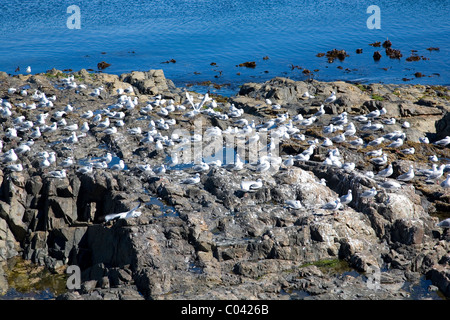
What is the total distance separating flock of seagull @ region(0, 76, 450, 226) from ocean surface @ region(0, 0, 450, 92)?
40.2 ft

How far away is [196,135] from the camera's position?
→ 2208 cm

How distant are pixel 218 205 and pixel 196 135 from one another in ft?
19.4

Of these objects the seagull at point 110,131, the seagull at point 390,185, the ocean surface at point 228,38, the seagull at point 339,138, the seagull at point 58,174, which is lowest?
the seagull at point 390,185

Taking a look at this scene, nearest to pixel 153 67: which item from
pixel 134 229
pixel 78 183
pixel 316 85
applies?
pixel 316 85

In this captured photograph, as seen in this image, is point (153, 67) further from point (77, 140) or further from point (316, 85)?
point (77, 140)

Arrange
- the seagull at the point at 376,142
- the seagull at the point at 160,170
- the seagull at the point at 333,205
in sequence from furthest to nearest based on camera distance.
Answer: the seagull at the point at 376,142 < the seagull at the point at 160,170 < the seagull at the point at 333,205

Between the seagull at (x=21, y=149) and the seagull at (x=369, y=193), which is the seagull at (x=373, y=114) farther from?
the seagull at (x=21, y=149)

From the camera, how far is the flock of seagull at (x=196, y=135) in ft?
61.8

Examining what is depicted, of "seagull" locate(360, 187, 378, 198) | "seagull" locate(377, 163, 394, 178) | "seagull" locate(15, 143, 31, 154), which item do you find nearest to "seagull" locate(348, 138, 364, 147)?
"seagull" locate(377, 163, 394, 178)

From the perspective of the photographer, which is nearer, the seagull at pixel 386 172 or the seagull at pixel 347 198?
the seagull at pixel 347 198

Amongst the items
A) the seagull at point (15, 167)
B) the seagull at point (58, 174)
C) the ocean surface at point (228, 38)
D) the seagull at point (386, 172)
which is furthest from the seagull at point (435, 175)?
the ocean surface at point (228, 38)

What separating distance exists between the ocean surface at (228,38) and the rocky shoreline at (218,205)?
568 inches

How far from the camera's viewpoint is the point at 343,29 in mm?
51562

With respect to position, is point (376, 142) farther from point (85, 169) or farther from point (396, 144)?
point (85, 169)
